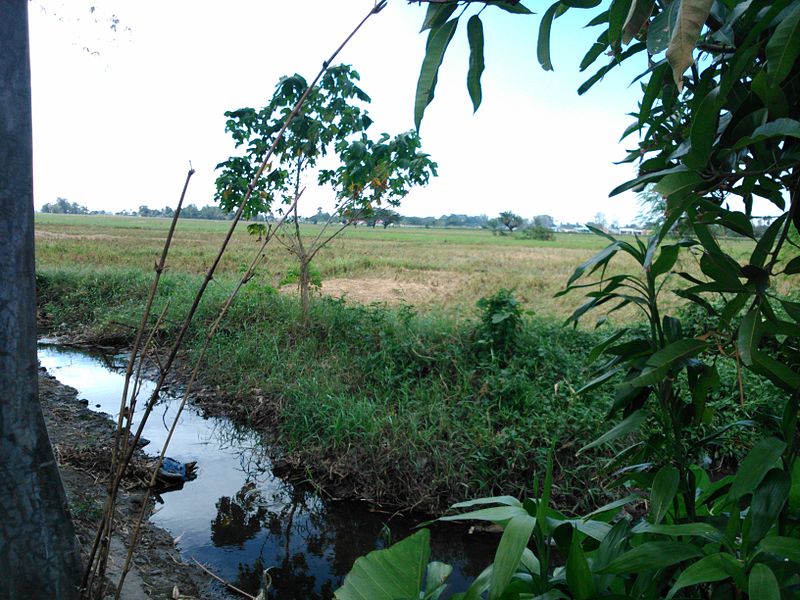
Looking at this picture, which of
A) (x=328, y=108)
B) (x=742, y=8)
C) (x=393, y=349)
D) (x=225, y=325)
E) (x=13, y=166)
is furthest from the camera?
(x=225, y=325)

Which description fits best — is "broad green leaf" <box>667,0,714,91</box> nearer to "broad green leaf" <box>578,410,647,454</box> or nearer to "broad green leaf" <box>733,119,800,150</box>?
"broad green leaf" <box>733,119,800,150</box>

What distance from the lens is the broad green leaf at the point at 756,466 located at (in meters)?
0.62

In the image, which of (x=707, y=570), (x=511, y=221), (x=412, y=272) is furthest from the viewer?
(x=511, y=221)

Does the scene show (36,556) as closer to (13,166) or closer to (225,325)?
(13,166)

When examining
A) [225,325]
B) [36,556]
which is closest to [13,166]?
[36,556]

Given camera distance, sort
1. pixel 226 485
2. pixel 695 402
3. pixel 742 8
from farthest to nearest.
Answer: pixel 226 485 < pixel 695 402 < pixel 742 8

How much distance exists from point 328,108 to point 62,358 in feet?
12.5

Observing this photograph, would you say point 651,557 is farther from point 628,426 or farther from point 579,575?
point 628,426

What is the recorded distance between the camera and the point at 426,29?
71 centimetres

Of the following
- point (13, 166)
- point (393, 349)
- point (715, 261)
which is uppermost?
point (13, 166)

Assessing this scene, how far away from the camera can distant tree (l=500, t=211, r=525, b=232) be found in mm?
30359

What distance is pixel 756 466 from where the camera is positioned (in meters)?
0.63

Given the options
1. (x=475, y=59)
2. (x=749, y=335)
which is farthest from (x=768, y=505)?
(x=475, y=59)

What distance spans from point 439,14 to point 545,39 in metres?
0.15
